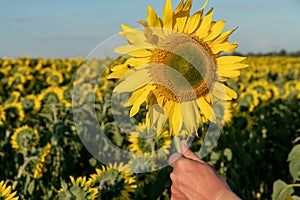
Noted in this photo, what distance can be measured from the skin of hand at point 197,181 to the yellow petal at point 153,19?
0.32m

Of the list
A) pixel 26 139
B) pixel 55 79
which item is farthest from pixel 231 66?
pixel 55 79

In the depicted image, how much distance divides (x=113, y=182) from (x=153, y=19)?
1.04 m

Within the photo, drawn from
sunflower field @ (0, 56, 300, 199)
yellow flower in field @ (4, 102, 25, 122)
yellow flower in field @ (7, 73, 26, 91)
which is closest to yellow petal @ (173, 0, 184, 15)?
sunflower field @ (0, 56, 300, 199)

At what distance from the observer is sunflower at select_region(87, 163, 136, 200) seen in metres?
2.33

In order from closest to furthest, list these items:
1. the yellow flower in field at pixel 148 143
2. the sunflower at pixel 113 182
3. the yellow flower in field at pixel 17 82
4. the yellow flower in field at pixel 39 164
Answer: the sunflower at pixel 113 182, the yellow flower in field at pixel 148 143, the yellow flower in field at pixel 39 164, the yellow flower in field at pixel 17 82

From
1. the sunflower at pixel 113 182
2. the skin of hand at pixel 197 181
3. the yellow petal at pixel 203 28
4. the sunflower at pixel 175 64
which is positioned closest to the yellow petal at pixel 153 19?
the sunflower at pixel 175 64

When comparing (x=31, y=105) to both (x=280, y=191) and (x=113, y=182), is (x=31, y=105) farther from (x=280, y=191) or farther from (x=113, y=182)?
(x=280, y=191)

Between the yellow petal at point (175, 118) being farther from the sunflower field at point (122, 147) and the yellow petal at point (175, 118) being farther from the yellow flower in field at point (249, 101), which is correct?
the yellow flower in field at point (249, 101)

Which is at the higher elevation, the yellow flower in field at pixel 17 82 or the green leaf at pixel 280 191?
the yellow flower in field at pixel 17 82

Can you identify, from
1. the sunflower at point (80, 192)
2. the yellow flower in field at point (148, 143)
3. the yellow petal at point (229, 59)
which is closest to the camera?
the yellow petal at point (229, 59)

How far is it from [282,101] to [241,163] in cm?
203

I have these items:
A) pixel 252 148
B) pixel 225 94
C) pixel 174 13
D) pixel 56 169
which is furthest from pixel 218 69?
pixel 252 148

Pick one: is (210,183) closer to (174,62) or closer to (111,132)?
(174,62)

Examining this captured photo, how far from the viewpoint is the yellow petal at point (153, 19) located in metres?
1.47
